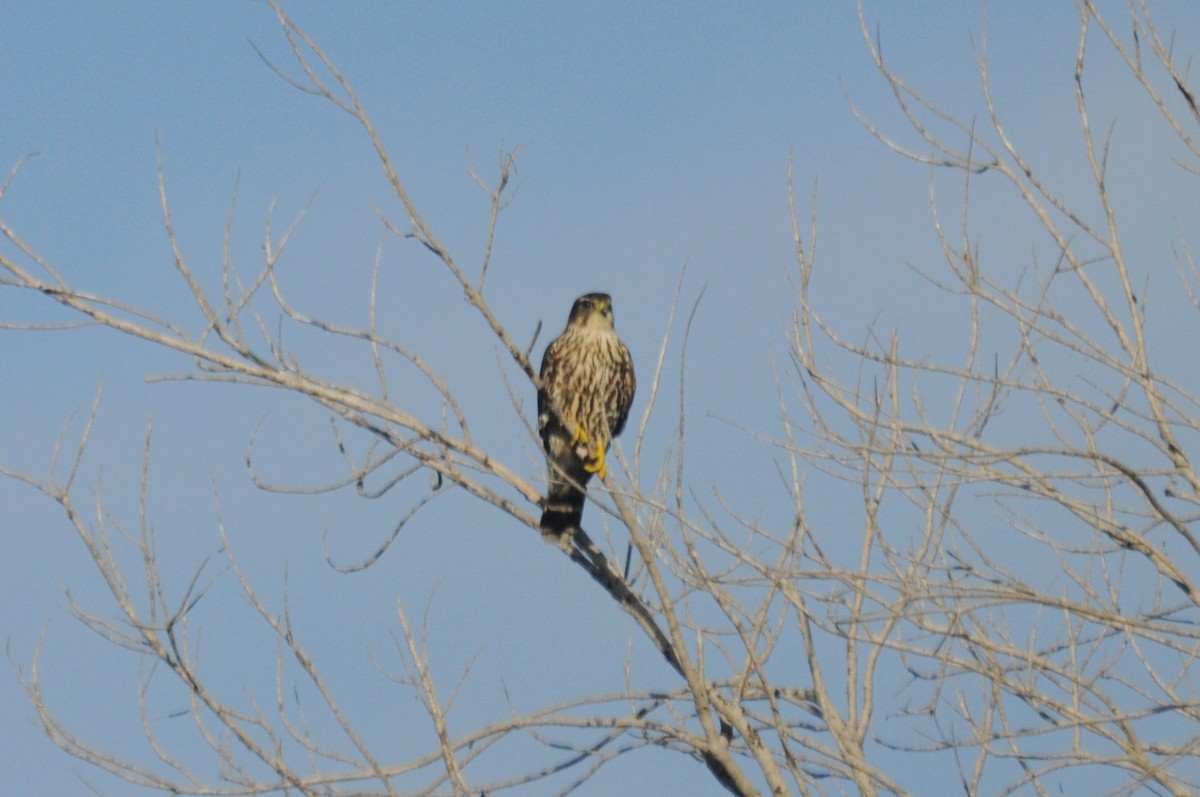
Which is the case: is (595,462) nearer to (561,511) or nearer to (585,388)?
(585,388)

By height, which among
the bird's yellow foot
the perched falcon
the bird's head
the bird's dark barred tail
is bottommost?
the bird's dark barred tail

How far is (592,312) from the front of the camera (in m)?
6.48

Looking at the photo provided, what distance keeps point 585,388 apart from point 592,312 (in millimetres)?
419

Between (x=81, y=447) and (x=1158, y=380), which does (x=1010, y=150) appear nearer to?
(x=1158, y=380)

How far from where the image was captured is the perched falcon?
612 cm

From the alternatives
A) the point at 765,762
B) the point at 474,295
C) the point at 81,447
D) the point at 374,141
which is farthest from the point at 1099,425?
the point at 81,447

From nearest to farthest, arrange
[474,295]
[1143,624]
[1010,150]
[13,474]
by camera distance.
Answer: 1. [1143,624]
2. [1010,150]
3. [474,295]
4. [13,474]

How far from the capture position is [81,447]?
4.66 metres

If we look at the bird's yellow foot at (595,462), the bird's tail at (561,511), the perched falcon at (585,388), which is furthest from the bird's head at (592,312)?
the bird's tail at (561,511)

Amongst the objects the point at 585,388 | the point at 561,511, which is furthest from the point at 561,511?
the point at 585,388

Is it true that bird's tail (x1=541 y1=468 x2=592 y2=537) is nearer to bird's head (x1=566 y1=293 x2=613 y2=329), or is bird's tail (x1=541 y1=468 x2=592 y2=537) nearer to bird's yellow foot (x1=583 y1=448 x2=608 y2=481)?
bird's yellow foot (x1=583 y1=448 x2=608 y2=481)

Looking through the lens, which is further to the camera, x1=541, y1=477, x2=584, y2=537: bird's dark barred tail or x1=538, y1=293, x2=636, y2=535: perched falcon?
x1=538, y1=293, x2=636, y2=535: perched falcon

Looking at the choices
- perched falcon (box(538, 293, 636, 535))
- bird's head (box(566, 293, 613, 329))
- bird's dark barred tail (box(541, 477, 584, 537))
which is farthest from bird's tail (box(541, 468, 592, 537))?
bird's head (box(566, 293, 613, 329))

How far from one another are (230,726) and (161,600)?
1.51 ft
